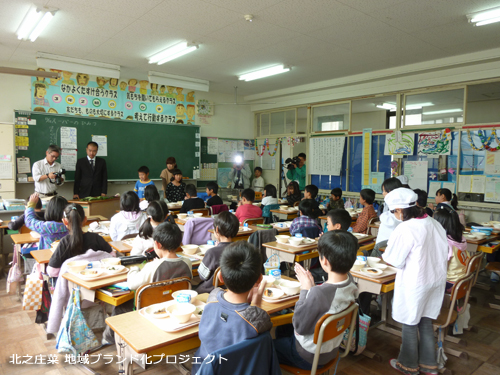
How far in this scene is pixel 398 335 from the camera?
10.4ft

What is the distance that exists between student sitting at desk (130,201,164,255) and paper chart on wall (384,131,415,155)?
4974mm

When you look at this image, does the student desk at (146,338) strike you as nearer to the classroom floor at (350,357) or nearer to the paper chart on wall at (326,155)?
the classroom floor at (350,357)

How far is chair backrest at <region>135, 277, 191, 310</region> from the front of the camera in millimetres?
1993

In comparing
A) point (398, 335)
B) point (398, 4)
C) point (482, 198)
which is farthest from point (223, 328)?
point (482, 198)

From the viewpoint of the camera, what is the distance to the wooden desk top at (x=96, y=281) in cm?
219

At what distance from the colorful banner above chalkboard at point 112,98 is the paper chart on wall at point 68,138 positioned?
1.08 ft

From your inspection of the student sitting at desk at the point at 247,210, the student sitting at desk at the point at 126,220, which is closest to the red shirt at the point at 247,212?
the student sitting at desk at the point at 247,210

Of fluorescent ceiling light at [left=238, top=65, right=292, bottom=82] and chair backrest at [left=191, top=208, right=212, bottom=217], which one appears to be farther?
fluorescent ceiling light at [left=238, top=65, right=292, bottom=82]

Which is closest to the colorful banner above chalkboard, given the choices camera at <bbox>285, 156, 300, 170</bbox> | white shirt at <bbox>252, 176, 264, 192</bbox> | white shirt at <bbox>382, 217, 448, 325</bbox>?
white shirt at <bbox>252, 176, 264, 192</bbox>

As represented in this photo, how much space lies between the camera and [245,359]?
137 centimetres

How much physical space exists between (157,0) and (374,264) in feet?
11.0

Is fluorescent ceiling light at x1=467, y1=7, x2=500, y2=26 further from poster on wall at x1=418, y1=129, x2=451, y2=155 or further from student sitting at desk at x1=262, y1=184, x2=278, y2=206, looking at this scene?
student sitting at desk at x1=262, y1=184, x2=278, y2=206

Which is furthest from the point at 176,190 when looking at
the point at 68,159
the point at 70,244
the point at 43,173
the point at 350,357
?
the point at 350,357

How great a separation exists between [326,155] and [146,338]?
258 inches
